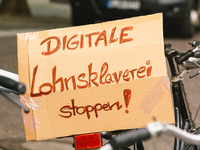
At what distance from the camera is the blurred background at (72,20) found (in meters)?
3.05

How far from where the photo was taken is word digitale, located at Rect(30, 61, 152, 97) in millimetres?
1440

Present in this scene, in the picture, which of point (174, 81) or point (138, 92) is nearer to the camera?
point (138, 92)

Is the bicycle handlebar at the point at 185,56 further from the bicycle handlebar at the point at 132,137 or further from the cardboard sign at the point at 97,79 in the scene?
the bicycle handlebar at the point at 132,137

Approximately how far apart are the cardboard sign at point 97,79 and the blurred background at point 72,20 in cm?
152

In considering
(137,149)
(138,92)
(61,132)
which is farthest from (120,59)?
(137,149)

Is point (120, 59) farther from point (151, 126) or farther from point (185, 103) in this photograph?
point (185, 103)

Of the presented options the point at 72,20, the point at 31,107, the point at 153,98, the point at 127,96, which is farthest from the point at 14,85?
the point at 72,20

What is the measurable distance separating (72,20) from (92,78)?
745 cm

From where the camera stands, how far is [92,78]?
145 centimetres

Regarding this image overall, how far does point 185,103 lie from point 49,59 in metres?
0.91

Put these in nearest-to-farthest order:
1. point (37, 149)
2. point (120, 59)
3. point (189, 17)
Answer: point (120, 59), point (37, 149), point (189, 17)

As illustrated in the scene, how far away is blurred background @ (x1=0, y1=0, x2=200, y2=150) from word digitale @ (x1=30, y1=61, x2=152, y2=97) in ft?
5.25

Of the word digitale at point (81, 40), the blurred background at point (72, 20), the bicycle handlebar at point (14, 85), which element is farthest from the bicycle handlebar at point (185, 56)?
the blurred background at point (72, 20)

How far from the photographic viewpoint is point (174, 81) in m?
1.81
